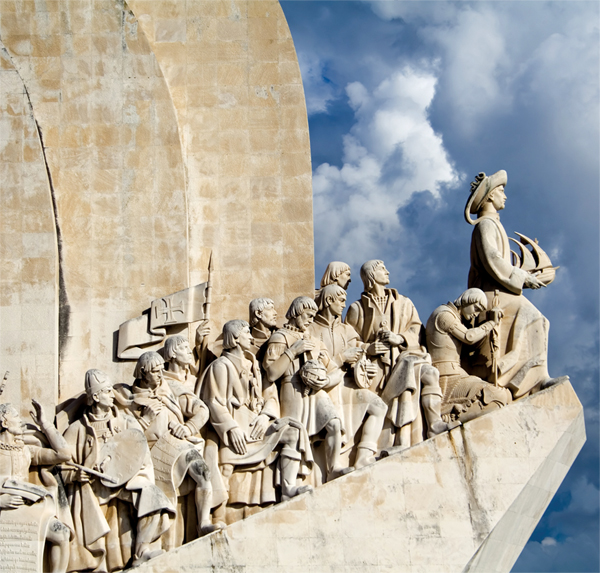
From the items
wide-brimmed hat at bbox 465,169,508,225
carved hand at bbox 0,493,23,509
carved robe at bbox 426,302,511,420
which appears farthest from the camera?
wide-brimmed hat at bbox 465,169,508,225

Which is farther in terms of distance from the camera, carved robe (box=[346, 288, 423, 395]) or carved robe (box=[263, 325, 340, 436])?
carved robe (box=[346, 288, 423, 395])

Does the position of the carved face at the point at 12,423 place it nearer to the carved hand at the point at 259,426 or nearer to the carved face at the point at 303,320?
the carved hand at the point at 259,426

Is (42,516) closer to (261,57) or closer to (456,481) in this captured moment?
(456,481)

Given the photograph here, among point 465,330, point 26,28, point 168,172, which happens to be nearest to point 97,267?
point 168,172

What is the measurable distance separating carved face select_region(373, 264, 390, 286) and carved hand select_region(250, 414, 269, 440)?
2053 millimetres

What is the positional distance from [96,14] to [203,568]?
6.35m

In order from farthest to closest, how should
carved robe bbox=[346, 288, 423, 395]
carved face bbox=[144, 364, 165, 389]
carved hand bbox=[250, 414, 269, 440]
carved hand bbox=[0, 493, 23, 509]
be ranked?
carved robe bbox=[346, 288, 423, 395], carved hand bbox=[250, 414, 269, 440], carved face bbox=[144, 364, 165, 389], carved hand bbox=[0, 493, 23, 509]

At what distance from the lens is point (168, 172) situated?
1468 centimetres

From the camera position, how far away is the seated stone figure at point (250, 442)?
12.7m

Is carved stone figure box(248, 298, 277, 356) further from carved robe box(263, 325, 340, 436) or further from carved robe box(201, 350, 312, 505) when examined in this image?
carved robe box(201, 350, 312, 505)

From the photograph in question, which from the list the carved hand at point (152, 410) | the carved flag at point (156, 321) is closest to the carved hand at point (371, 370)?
the carved flag at point (156, 321)

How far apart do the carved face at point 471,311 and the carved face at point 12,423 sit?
179 inches

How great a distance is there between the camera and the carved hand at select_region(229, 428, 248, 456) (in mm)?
12688

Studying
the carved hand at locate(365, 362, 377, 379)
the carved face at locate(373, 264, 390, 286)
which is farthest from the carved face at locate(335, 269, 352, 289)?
the carved hand at locate(365, 362, 377, 379)
